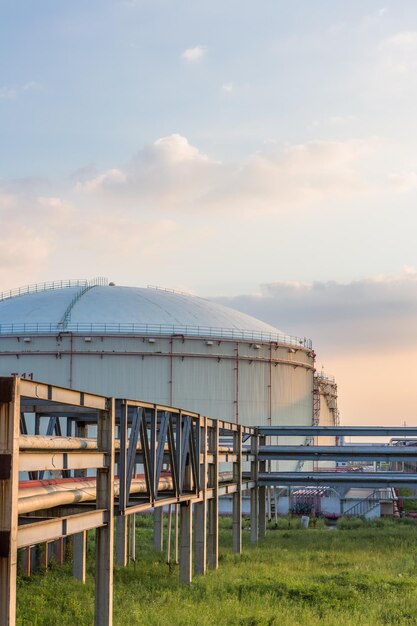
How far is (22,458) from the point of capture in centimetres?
1388

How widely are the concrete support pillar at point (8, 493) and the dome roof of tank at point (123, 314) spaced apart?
Result: 49.6 meters

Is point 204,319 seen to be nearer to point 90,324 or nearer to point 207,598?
point 90,324

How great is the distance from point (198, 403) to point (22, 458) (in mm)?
50022

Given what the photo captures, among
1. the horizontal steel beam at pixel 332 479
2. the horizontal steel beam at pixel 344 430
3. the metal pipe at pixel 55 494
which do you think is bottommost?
the horizontal steel beam at pixel 332 479

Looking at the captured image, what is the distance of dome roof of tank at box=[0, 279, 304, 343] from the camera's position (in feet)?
210

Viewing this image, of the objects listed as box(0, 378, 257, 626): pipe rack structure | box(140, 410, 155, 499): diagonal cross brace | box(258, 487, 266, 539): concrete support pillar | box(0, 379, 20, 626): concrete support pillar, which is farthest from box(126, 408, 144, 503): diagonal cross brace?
box(258, 487, 266, 539): concrete support pillar

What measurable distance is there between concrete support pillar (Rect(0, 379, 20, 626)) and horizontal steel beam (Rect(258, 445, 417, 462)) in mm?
29780

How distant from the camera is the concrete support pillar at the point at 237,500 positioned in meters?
36.3

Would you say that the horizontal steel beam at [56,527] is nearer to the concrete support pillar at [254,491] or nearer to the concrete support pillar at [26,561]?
the concrete support pillar at [26,561]

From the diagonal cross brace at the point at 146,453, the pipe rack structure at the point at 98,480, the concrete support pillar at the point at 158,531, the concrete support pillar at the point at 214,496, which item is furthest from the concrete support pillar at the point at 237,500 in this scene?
the diagonal cross brace at the point at 146,453

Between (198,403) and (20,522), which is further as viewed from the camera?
(198,403)

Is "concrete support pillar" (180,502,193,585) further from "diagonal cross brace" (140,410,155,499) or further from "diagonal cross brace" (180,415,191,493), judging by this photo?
"diagonal cross brace" (140,410,155,499)

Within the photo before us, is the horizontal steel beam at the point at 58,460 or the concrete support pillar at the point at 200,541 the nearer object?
the horizontal steel beam at the point at 58,460

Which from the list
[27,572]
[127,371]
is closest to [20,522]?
[27,572]
